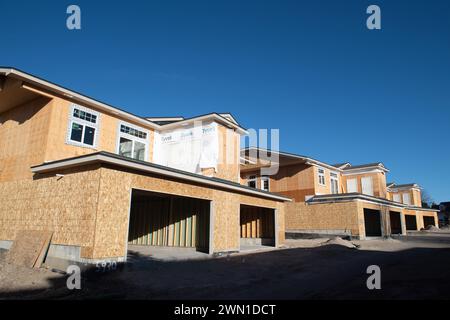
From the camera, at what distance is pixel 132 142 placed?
17.2 meters

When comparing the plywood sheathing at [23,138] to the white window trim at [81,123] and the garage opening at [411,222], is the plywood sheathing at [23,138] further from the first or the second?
the garage opening at [411,222]

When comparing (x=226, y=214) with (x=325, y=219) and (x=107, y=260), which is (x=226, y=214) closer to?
(x=107, y=260)

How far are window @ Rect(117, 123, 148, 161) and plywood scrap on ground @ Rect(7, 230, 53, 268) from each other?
578 centimetres

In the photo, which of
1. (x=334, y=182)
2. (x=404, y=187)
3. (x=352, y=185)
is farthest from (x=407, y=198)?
(x=334, y=182)

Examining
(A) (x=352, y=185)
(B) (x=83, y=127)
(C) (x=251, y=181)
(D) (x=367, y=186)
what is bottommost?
(B) (x=83, y=127)

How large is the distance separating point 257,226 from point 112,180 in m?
12.8

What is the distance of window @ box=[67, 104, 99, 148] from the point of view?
1382cm

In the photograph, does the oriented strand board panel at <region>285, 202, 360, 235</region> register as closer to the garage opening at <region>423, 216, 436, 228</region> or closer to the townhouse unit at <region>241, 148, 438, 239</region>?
the townhouse unit at <region>241, 148, 438, 239</region>

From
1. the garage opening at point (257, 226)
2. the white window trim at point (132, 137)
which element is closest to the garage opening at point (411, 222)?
the garage opening at point (257, 226)

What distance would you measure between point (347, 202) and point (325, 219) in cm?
243

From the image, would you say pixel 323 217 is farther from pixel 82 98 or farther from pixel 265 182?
pixel 82 98


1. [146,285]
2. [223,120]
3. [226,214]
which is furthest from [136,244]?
[146,285]

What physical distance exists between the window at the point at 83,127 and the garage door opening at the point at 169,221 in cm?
325

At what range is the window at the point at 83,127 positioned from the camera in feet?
45.4
